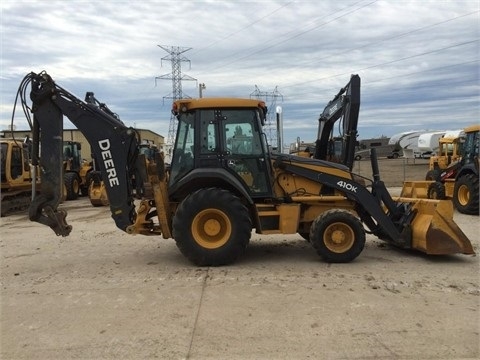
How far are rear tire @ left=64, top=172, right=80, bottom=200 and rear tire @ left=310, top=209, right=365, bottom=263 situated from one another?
1599 centimetres

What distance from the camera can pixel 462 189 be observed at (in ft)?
45.6

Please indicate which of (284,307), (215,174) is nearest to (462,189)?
(215,174)

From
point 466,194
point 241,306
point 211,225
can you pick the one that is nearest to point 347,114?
point 211,225

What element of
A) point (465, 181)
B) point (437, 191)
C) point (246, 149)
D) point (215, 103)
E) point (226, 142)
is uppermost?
point (215, 103)

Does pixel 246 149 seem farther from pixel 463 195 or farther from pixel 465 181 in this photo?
pixel 463 195

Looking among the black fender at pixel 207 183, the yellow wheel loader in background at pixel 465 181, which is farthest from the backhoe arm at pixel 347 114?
the yellow wheel loader in background at pixel 465 181

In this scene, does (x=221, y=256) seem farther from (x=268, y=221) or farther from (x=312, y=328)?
(x=312, y=328)

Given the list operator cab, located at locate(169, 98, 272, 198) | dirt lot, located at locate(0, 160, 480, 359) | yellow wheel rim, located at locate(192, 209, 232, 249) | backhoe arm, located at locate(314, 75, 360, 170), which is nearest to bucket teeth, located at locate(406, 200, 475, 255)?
dirt lot, located at locate(0, 160, 480, 359)

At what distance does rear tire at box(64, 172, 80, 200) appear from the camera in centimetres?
2106

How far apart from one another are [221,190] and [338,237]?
1948mm

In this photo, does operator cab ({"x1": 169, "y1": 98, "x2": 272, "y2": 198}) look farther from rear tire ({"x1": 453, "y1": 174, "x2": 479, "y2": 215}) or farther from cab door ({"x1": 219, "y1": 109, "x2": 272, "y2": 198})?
rear tire ({"x1": 453, "y1": 174, "x2": 479, "y2": 215})

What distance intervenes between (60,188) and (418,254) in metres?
5.86

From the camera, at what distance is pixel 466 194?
541 inches

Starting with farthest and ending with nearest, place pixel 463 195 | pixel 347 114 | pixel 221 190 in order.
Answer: pixel 463 195 < pixel 347 114 < pixel 221 190
